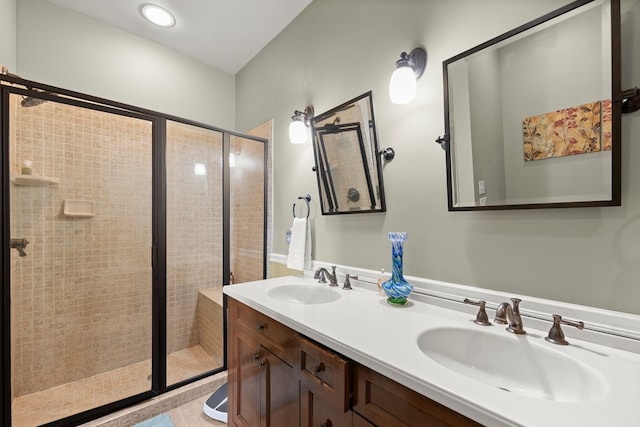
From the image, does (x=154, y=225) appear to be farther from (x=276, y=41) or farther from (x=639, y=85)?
(x=639, y=85)

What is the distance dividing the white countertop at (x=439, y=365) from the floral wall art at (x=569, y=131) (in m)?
0.58

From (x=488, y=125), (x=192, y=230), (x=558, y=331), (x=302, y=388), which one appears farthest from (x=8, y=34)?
(x=558, y=331)

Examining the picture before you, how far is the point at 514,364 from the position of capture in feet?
2.58

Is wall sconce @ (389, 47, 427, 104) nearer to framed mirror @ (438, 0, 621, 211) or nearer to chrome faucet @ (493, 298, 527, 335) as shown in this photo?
framed mirror @ (438, 0, 621, 211)

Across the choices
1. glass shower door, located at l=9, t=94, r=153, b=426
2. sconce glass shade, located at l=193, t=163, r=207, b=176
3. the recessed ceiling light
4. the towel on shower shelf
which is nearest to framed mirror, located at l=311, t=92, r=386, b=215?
the towel on shower shelf

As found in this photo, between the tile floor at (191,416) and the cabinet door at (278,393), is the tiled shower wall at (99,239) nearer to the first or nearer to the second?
the tile floor at (191,416)

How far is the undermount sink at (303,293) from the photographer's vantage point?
1433 mm

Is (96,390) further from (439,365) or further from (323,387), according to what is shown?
(439,365)

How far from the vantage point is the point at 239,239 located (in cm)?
222

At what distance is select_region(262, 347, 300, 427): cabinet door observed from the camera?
0.97 metres

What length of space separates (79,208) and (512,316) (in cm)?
245

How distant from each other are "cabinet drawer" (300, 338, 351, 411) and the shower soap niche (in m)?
1.81

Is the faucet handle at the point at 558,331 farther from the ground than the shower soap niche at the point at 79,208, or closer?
closer

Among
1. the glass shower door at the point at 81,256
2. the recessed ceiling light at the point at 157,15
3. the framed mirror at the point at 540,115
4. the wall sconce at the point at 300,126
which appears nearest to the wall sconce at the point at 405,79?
the framed mirror at the point at 540,115
